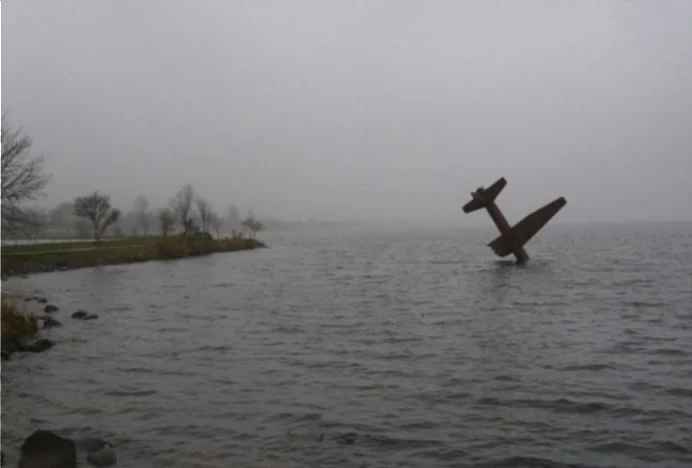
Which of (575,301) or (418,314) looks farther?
(575,301)

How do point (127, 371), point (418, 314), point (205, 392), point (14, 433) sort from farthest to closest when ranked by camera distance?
point (418, 314) → point (127, 371) → point (205, 392) → point (14, 433)

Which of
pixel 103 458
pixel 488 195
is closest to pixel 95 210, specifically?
pixel 488 195

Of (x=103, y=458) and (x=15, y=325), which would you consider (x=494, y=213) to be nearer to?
(x=15, y=325)

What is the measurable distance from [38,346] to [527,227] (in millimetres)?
33344

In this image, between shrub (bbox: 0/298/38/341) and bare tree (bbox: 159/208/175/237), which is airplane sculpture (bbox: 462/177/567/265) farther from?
bare tree (bbox: 159/208/175/237)

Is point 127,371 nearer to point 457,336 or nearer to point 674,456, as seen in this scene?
point 457,336

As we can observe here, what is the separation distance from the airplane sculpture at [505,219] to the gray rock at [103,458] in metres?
34.8

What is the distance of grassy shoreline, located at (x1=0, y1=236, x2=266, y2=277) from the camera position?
5063 centimetres

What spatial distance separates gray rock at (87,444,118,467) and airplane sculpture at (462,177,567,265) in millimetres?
34829

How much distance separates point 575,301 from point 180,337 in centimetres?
1570

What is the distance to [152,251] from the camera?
72750 millimetres

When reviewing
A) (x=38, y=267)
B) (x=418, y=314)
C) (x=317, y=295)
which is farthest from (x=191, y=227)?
(x=418, y=314)

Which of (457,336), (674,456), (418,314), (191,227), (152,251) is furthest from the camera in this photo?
(191,227)

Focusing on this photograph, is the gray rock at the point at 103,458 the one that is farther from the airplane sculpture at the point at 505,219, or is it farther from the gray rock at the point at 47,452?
the airplane sculpture at the point at 505,219
